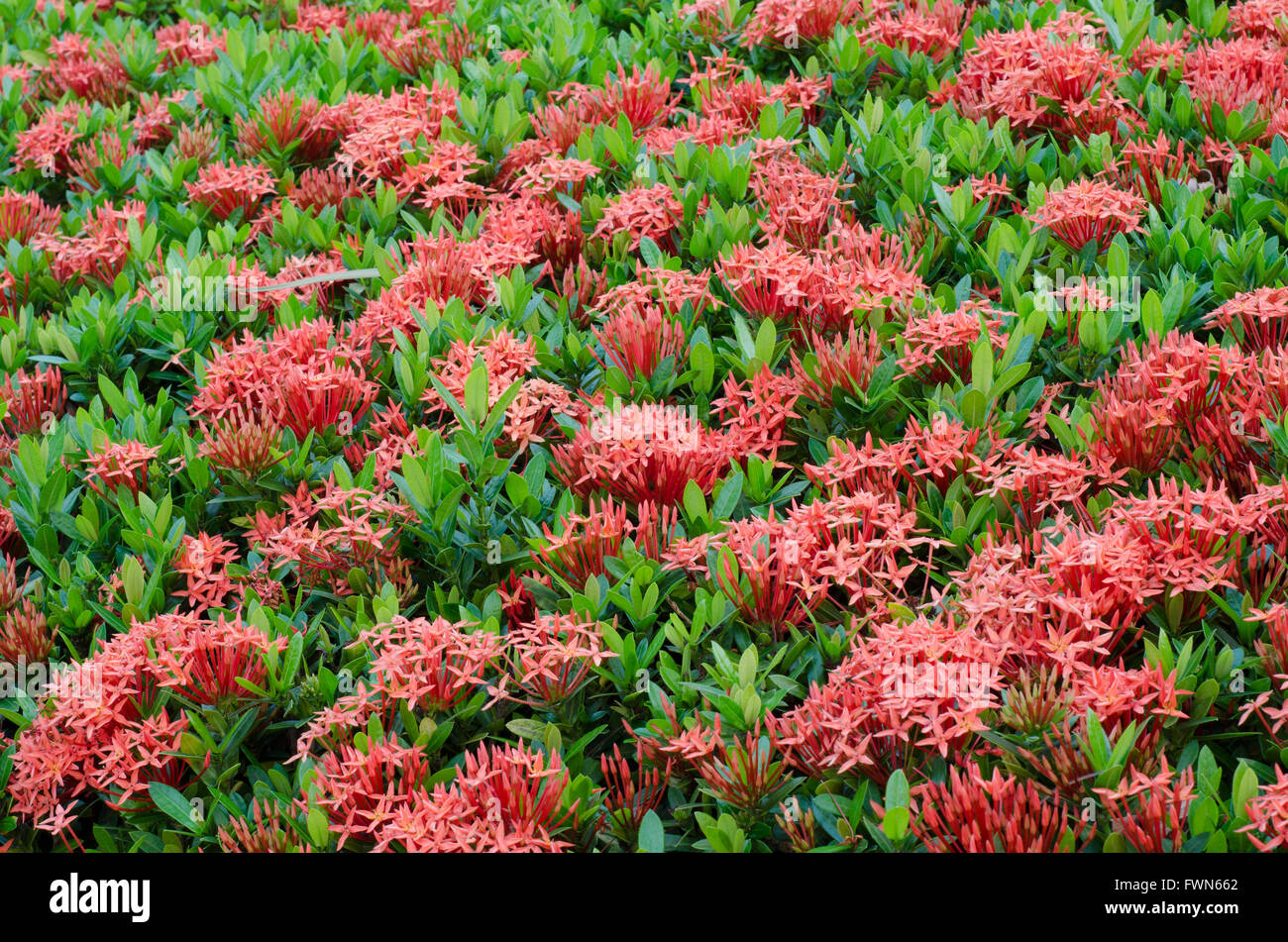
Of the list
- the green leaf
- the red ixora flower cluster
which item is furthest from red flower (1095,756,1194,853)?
the red ixora flower cluster

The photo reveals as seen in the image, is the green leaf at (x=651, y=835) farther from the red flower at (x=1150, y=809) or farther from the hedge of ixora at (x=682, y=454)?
the red flower at (x=1150, y=809)

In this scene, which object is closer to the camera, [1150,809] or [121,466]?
[1150,809]

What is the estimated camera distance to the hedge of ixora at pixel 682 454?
275cm

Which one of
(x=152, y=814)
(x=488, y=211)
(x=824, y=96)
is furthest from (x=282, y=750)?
(x=824, y=96)

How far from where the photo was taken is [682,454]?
11.2 ft

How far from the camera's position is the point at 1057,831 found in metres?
2.50

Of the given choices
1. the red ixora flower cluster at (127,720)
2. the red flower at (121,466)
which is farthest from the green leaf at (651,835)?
the red flower at (121,466)

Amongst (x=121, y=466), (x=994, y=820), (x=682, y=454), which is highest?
(x=682, y=454)

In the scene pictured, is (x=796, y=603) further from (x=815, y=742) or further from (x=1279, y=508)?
(x=1279, y=508)

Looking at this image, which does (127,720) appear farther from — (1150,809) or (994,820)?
(1150,809)

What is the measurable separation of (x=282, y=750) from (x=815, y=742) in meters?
1.48

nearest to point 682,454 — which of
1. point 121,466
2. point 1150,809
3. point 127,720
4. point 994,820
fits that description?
point 994,820

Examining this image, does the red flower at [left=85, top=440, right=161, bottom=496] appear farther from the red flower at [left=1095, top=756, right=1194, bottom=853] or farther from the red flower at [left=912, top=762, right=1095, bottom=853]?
the red flower at [left=1095, top=756, right=1194, bottom=853]

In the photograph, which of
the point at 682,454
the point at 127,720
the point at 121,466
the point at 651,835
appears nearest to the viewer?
the point at 651,835
